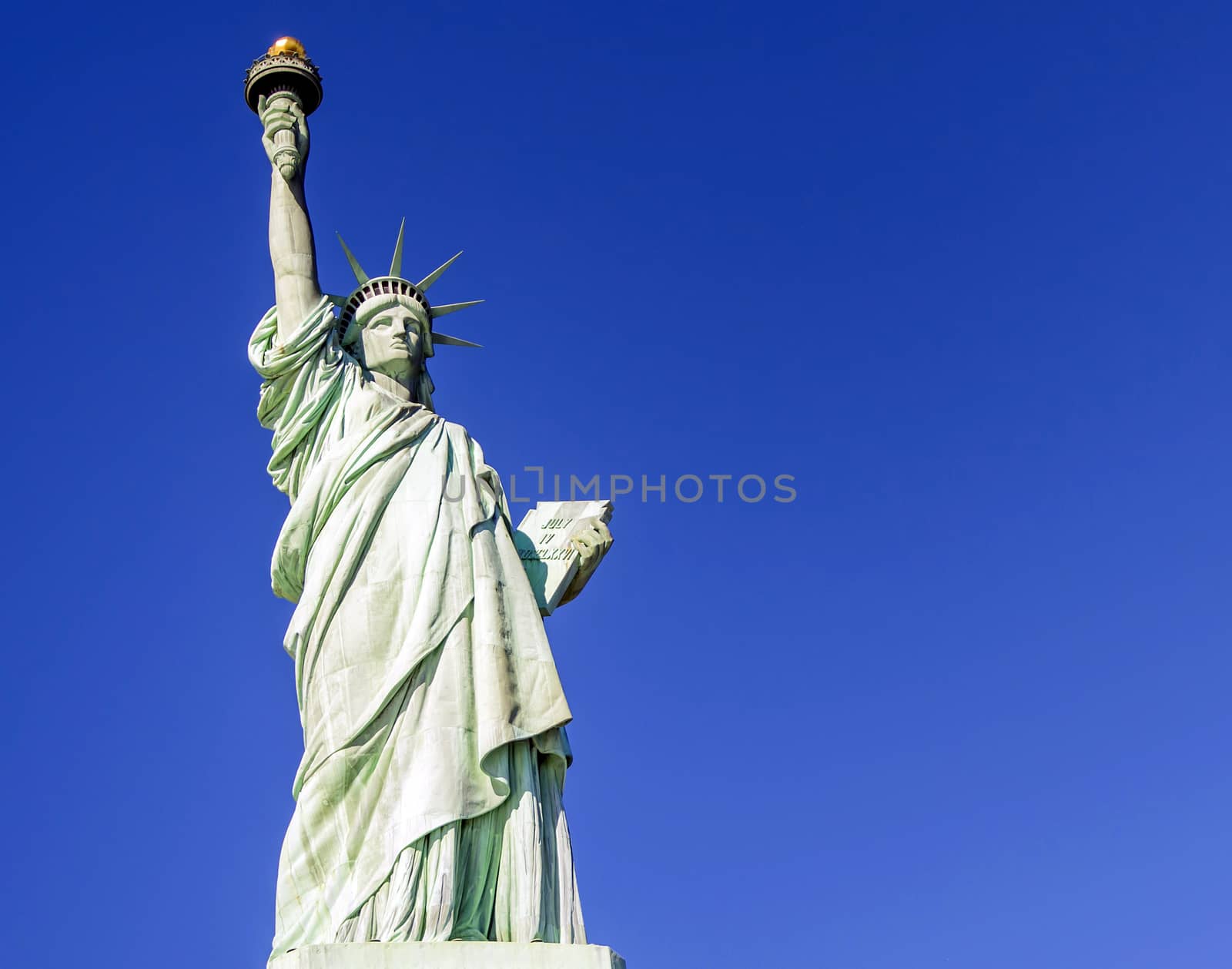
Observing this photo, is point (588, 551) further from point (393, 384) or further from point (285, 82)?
point (285, 82)

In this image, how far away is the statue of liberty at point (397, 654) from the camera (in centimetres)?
1320

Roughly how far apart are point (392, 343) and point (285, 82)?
322 cm

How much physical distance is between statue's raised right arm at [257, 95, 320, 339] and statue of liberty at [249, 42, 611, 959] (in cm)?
2

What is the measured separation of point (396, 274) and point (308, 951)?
715 centimetres

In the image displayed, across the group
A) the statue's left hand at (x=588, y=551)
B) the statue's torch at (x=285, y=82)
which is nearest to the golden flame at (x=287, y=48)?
the statue's torch at (x=285, y=82)

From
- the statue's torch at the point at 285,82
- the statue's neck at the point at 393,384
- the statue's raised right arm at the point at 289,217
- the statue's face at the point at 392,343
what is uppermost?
the statue's torch at the point at 285,82

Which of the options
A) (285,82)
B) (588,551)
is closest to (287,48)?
(285,82)

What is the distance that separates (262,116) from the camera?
16703 millimetres

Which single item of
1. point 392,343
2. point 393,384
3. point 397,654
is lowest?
point 397,654

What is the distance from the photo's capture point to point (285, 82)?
16828mm

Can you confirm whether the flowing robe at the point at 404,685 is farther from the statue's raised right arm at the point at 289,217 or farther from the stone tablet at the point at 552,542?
the stone tablet at the point at 552,542

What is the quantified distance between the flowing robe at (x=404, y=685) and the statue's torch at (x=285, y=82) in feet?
8.40

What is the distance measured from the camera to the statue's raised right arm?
15.7 metres

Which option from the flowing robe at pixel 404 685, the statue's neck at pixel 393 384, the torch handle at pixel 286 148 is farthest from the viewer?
the torch handle at pixel 286 148
